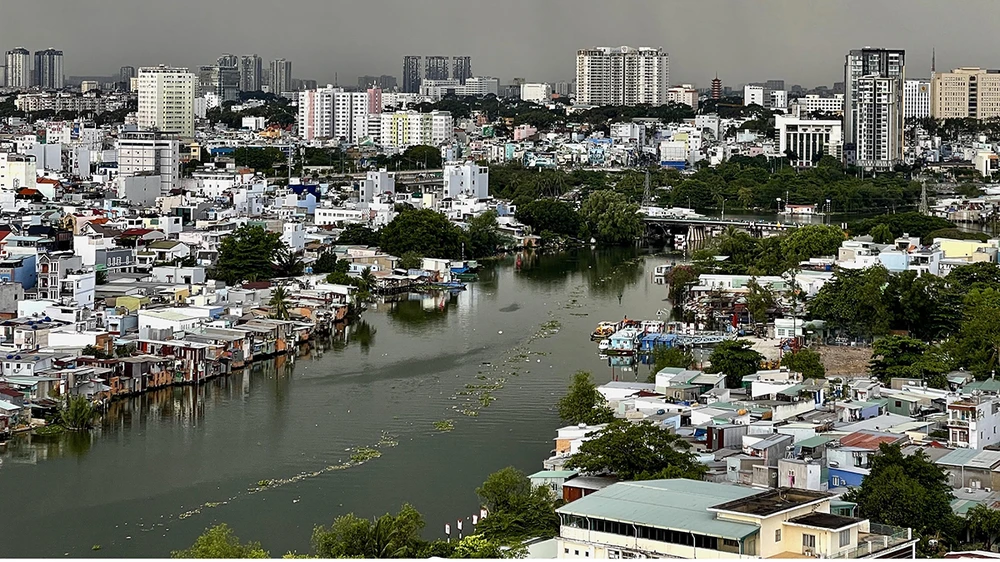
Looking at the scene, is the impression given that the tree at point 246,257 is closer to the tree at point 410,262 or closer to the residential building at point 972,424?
the tree at point 410,262

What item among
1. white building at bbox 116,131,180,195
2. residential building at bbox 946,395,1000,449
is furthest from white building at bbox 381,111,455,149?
residential building at bbox 946,395,1000,449

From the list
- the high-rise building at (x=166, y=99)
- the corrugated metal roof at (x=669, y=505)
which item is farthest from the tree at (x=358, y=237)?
the high-rise building at (x=166, y=99)

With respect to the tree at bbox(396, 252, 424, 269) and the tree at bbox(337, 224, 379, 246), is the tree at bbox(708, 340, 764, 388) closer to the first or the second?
the tree at bbox(396, 252, 424, 269)

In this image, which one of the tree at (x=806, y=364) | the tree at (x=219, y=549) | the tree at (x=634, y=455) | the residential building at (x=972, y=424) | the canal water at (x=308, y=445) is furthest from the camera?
the tree at (x=806, y=364)

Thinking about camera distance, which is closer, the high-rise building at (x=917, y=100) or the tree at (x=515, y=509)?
the tree at (x=515, y=509)

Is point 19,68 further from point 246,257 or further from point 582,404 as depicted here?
point 582,404

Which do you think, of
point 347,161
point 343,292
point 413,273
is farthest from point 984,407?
point 347,161
